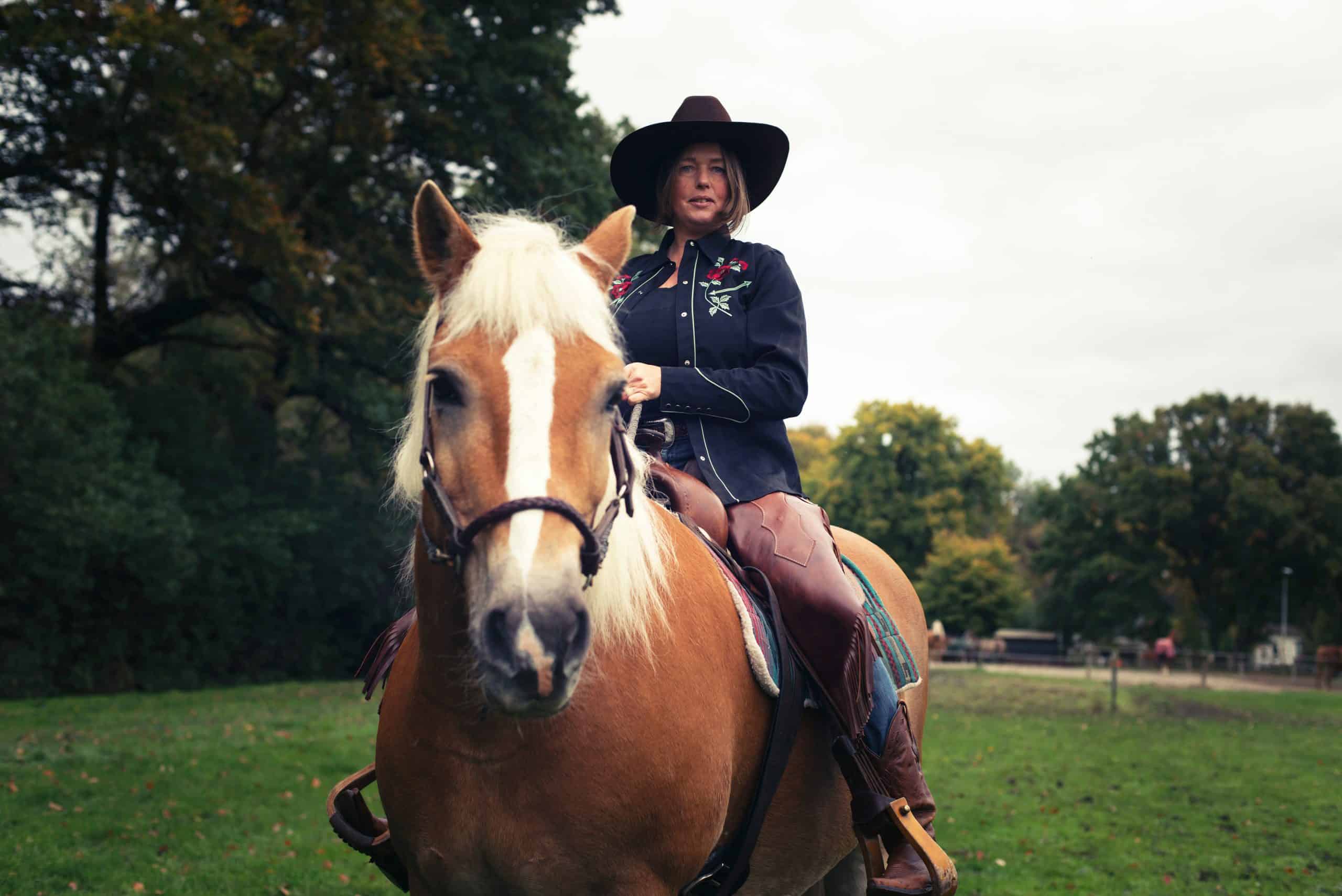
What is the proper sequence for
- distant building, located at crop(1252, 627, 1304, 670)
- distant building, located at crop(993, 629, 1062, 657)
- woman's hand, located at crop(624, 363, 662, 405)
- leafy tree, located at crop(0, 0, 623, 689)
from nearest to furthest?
woman's hand, located at crop(624, 363, 662, 405) < leafy tree, located at crop(0, 0, 623, 689) < distant building, located at crop(1252, 627, 1304, 670) < distant building, located at crop(993, 629, 1062, 657)

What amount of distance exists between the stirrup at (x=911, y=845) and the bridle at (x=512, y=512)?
5.45 feet

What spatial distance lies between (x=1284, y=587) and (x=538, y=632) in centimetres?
5512

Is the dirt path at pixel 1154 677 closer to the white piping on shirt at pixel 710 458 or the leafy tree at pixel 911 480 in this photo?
the leafy tree at pixel 911 480

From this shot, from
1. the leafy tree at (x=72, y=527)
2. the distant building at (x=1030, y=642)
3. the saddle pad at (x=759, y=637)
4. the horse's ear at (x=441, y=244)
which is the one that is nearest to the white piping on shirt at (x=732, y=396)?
the saddle pad at (x=759, y=637)

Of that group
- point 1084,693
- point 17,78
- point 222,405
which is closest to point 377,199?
point 17,78

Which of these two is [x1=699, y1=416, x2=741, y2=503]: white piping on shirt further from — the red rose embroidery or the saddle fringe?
the saddle fringe

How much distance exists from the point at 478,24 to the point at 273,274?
7248 mm

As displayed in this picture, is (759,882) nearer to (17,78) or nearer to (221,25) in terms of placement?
(221,25)

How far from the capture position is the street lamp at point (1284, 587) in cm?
4850

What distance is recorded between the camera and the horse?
34375 mm

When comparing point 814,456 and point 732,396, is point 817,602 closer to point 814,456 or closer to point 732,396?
point 732,396

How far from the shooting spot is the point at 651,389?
3338 mm

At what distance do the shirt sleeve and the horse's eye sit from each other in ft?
3.48

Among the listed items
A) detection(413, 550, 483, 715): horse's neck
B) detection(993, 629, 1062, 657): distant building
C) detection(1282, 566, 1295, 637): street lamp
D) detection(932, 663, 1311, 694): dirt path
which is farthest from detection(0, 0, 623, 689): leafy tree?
detection(993, 629, 1062, 657): distant building
